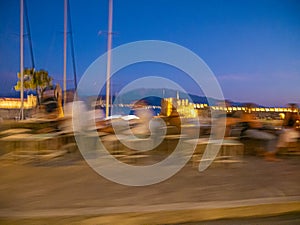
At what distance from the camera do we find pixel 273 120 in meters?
14.5

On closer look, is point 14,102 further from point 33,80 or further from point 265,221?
point 265,221

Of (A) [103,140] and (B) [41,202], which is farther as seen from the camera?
(A) [103,140]

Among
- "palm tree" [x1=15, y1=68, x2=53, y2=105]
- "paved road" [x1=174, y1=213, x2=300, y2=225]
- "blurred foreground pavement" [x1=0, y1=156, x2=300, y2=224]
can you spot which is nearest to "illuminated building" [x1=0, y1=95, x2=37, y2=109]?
"palm tree" [x1=15, y1=68, x2=53, y2=105]

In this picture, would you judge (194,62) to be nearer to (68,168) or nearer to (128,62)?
(128,62)

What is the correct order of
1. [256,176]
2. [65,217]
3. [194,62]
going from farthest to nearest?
[194,62]
[256,176]
[65,217]

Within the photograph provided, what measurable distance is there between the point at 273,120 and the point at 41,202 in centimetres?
1028

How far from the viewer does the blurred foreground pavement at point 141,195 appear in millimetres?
5234

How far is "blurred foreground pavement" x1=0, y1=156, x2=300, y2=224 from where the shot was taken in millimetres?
5234

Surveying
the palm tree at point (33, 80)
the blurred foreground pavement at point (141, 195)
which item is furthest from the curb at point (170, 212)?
the palm tree at point (33, 80)

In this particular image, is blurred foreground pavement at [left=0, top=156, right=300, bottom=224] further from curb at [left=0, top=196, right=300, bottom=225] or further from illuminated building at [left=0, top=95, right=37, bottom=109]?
illuminated building at [left=0, top=95, right=37, bottom=109]

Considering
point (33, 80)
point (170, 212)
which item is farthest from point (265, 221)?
point (33, 80)

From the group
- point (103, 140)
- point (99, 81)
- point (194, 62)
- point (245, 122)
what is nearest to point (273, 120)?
point (245, 122)

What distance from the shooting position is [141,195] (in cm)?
646

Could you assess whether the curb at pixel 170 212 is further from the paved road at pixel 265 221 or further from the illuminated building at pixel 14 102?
the illuminated building at pixel 14 102
